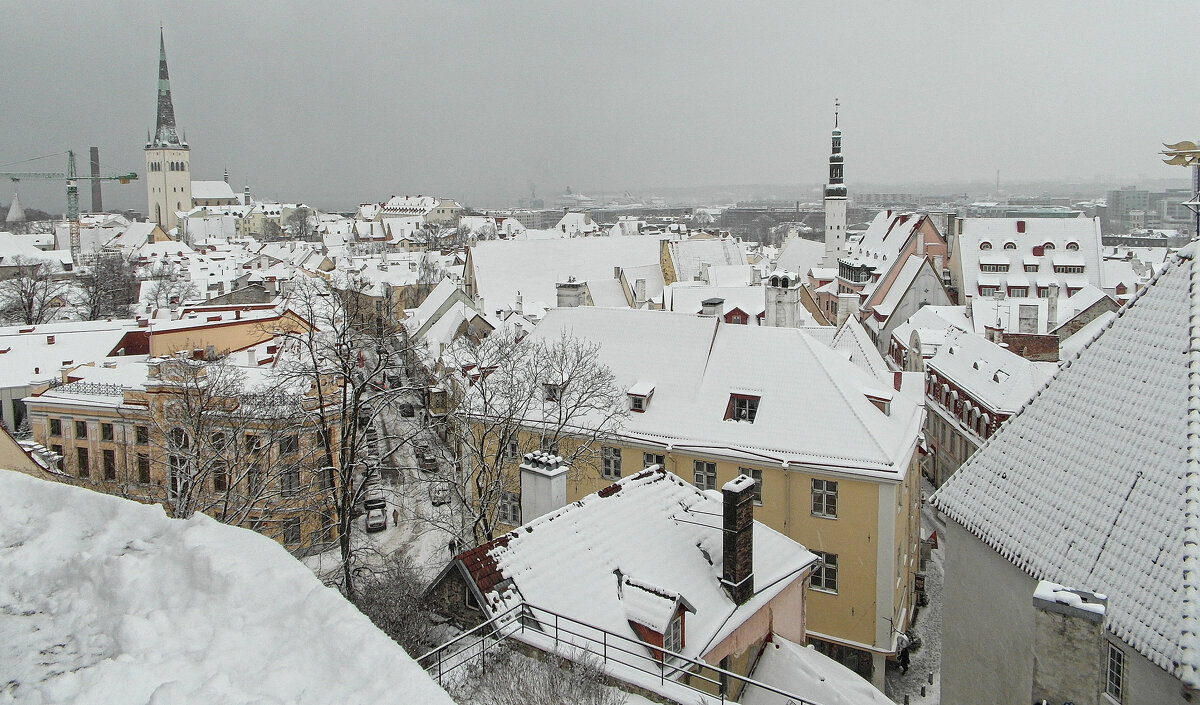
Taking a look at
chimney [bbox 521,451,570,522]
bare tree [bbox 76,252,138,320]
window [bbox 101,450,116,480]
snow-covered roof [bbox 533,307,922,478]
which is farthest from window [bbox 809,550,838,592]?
bare tree [bbox 76,252,138,320]

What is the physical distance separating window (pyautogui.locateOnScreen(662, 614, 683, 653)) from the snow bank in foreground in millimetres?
8587

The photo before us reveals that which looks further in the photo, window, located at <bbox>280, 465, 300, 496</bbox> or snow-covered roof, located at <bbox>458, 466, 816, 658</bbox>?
window, located at <bbox>280, 465, 300, 496</bbox>

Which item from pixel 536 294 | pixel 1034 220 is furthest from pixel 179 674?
pixel 1034 220

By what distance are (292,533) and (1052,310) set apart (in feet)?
124

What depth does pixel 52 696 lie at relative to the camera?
15.0 feet

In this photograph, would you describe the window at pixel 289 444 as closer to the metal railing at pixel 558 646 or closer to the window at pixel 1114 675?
the metal railing at pixel 558 646

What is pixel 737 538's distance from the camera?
50.2 ft

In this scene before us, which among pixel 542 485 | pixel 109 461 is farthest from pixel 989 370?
pixel 109 461

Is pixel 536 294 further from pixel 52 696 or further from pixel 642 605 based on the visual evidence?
pixel 52 696

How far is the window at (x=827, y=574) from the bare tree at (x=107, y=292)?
61.6 meters

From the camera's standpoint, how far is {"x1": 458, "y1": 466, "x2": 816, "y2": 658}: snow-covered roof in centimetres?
1342

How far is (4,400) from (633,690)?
1655 inches

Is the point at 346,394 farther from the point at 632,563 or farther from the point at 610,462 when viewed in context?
the point at 632,563

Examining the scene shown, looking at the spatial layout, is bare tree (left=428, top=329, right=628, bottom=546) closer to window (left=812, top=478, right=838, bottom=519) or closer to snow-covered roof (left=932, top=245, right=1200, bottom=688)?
window (left=812, top=478, right=838, bottom=519)
